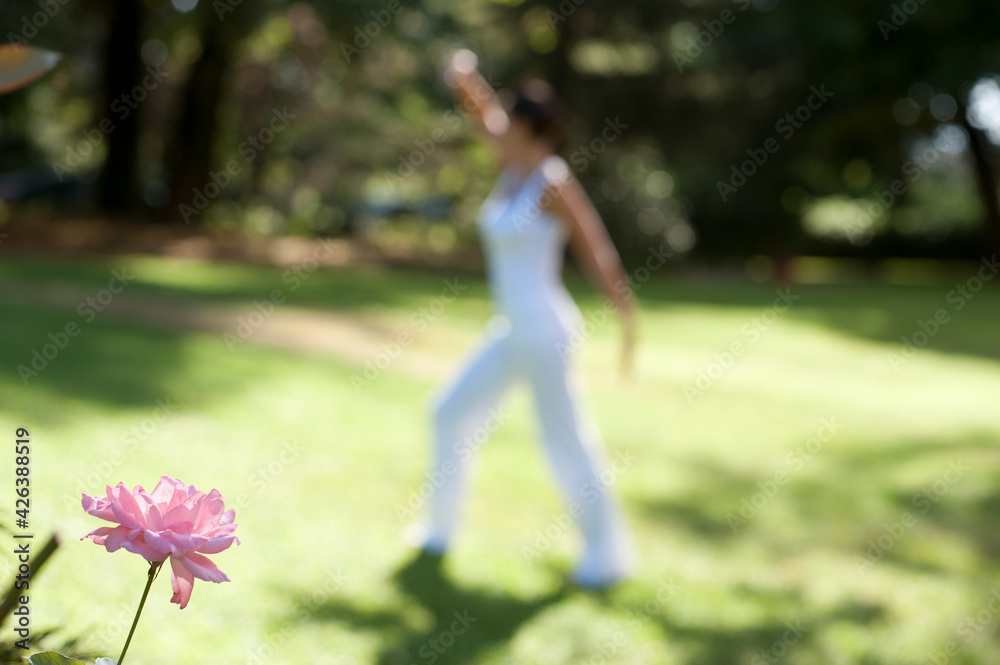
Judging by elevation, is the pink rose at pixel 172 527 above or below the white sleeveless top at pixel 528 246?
above

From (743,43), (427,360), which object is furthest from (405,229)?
(427,360)

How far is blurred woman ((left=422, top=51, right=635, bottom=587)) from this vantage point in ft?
15.7

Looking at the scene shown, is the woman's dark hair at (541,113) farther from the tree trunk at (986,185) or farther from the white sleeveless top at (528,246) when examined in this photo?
the tree trunk at (986,185)

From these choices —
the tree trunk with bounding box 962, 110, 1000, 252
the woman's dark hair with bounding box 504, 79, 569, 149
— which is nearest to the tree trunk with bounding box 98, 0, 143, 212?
the woman's dark hair with bounding box 504, 79, 569, 149

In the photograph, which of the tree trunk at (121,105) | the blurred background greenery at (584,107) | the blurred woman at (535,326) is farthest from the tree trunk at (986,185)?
the blurred woman at (535,326)

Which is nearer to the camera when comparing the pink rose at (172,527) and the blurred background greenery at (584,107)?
the pink rose at (172,527)

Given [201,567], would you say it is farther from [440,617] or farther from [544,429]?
[544,429]

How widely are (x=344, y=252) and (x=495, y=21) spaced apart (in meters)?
7.22

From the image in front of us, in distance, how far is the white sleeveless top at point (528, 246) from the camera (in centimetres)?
476

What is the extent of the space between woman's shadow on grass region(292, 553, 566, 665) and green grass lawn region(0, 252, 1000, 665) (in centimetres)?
1

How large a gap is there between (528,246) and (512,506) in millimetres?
2471

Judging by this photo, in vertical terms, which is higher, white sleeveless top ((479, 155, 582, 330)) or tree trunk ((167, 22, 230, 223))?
white sleeveless top ((479, 155, 582, 330))

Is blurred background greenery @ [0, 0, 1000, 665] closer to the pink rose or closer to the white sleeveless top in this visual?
the pink rose

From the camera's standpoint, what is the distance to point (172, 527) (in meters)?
0.96
